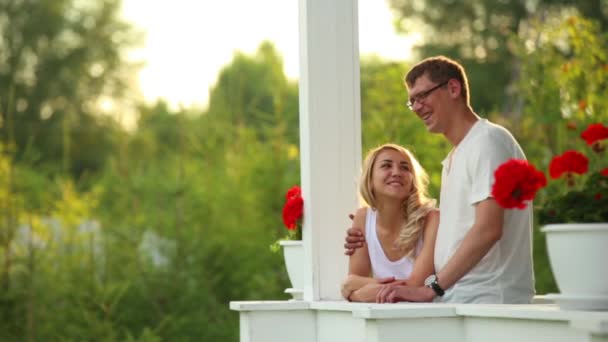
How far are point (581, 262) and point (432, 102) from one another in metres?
1.10

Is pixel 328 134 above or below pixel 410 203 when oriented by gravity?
above

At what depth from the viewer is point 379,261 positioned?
4207 millimetres

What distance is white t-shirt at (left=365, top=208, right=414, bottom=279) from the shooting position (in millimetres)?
4176

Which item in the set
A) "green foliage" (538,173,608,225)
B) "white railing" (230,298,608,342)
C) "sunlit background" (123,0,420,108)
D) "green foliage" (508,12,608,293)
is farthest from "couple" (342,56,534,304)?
"sunlit background" (123,0,420,108)

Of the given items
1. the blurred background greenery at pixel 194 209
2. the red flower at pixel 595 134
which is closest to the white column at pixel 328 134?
the red flower at pixel 595 134

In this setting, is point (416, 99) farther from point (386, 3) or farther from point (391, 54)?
point (386, 3)

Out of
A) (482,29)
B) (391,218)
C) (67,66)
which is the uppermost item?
(67,66)

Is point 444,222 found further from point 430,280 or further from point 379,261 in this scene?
point 379,261

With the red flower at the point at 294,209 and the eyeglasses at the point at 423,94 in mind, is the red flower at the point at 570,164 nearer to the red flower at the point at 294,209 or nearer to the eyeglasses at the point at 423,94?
the eyeglasses at the point at 423,94

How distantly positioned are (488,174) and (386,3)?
2136 cm

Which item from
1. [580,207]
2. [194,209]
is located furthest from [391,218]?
[194,209]

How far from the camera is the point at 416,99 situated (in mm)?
3986

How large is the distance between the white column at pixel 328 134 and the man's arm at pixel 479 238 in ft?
2.15

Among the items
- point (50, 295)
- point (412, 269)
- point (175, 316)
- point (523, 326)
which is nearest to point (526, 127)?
point (175, 316)
